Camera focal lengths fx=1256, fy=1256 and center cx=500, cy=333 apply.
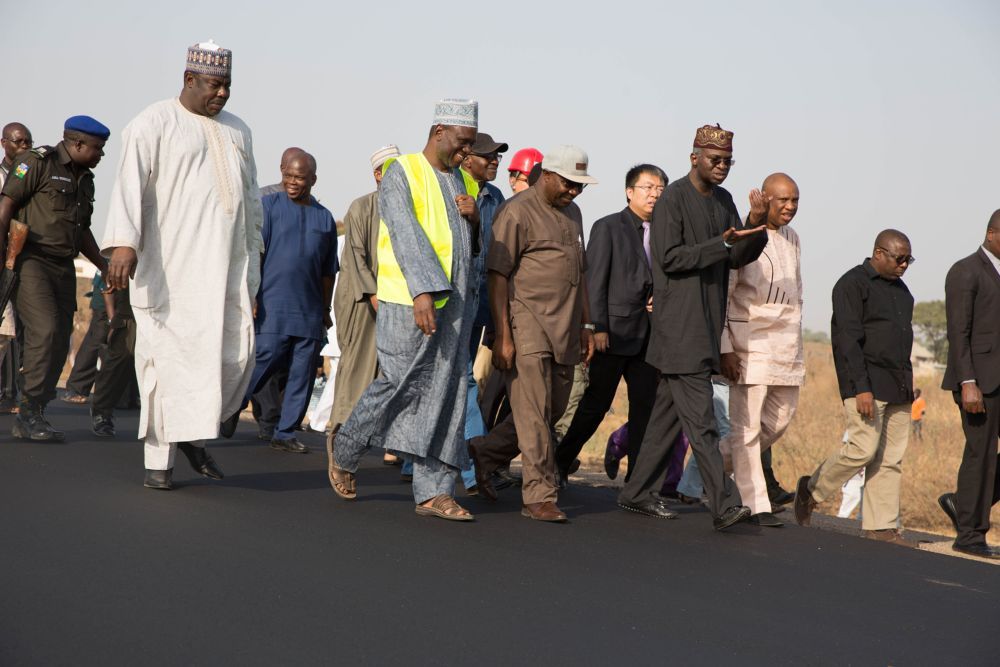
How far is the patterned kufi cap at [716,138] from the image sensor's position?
24.9ft

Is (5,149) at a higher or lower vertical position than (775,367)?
higher

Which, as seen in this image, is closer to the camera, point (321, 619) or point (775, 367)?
point (321, 619)

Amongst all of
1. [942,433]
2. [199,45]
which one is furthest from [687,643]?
[942,433]

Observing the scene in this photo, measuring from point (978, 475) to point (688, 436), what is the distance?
224 cm

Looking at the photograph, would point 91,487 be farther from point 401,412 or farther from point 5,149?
point 5,149

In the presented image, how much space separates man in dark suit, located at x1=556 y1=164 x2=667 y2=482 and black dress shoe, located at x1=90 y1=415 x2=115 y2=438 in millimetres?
3632

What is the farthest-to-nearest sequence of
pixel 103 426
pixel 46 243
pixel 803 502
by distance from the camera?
pixel 103 426, pixel 46 243, pixel 803 502

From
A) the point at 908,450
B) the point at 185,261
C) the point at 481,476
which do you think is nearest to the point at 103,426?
the point at 185,261

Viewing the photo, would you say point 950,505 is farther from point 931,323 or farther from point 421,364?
point 931,323

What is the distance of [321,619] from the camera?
443 centimetres

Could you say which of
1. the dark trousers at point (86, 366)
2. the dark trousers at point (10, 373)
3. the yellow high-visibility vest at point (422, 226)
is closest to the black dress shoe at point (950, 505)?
the yellow high-visibility vest at point (422, 226)

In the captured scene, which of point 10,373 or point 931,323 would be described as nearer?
point 10,373

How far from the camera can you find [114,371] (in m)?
10.4

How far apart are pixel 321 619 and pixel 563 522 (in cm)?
292
